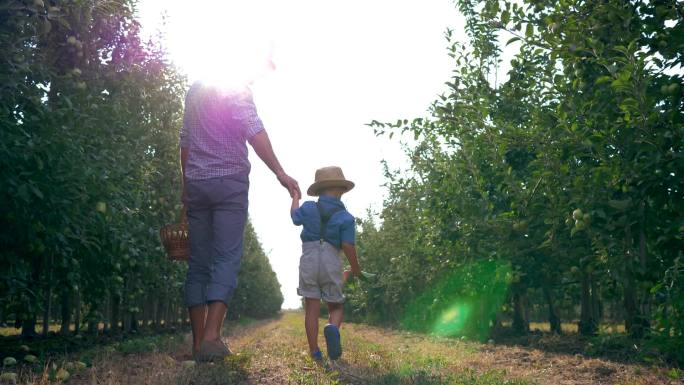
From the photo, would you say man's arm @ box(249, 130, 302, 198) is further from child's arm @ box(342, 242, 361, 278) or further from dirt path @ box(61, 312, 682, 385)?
dirt path @ box(61, 312, 682, 385)

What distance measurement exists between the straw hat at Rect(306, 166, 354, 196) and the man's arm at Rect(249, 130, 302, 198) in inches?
45.3

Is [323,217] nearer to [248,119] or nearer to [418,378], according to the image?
[248,119]

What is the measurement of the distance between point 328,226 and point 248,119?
60.1 inches

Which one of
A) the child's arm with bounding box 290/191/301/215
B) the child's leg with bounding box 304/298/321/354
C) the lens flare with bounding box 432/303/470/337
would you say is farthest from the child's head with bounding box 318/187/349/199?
the lens flare with bounding box 432/303/470/337

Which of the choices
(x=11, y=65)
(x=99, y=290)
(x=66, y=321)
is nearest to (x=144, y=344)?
(x=99, y=290)

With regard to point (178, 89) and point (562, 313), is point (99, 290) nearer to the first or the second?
point (178, 89)

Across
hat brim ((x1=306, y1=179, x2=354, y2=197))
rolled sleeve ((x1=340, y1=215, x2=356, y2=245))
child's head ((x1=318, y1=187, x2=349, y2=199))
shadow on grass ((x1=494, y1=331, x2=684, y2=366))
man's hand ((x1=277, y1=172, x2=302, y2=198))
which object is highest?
hat brim ((x1=306, y1=179, x2=354, y2=197))

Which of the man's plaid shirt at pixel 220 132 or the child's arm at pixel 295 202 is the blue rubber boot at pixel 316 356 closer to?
the child's arm at pixel 295 202

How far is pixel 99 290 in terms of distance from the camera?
8.58 meters

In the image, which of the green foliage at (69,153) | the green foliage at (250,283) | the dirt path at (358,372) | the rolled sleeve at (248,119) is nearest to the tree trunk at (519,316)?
the dirt path at (358,372)

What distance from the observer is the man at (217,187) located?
502 centimetres

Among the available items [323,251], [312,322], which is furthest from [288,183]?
[312,322]

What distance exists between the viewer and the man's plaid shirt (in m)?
5.12

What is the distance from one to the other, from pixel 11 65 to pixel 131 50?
190 inches
